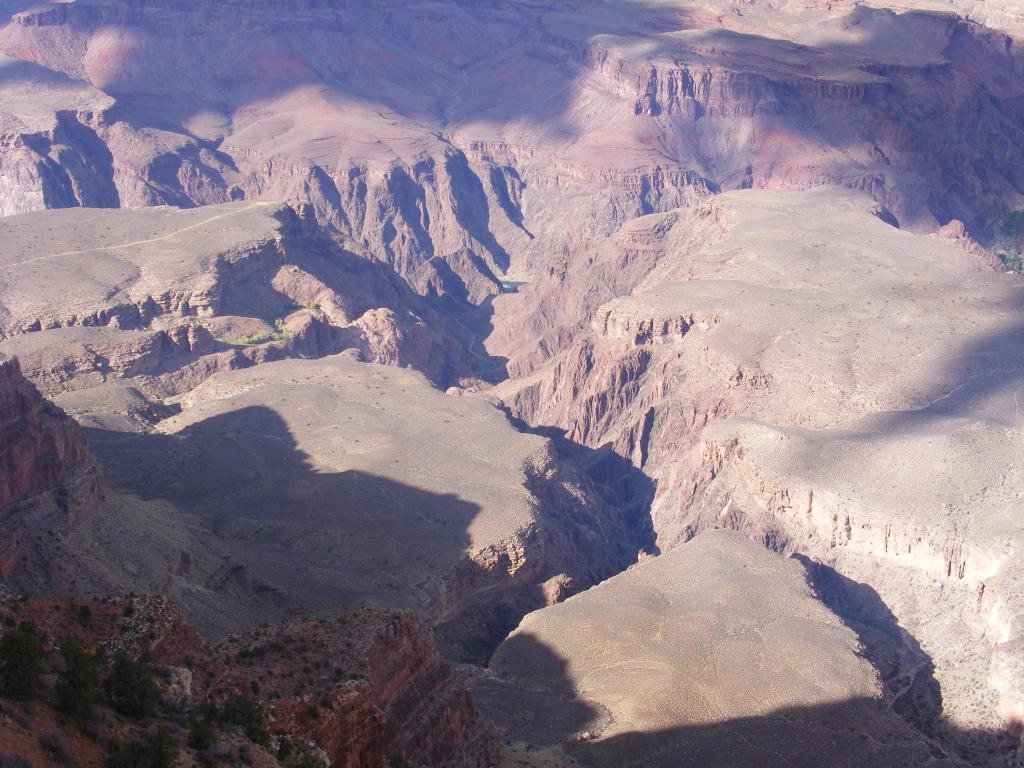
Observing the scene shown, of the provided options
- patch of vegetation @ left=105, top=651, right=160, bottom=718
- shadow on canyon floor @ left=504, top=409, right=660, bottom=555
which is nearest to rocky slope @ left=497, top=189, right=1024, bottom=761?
shadow on canyon floor @ left=504, top=409, right=660, bottom=555

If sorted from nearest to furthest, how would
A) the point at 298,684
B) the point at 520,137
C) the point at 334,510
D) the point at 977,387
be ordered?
the point at 298,684
the point at 334,510
the point at 977,387
the point at 520,137

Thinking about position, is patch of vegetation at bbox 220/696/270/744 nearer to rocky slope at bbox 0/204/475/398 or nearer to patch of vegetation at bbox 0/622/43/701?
patch of vegetation at bbox 0/622/43/701

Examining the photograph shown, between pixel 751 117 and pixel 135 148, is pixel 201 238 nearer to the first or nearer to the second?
pixel 135 148

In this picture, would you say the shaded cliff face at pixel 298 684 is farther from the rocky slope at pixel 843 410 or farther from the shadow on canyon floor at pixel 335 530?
the rocky slope at pixel 843 410

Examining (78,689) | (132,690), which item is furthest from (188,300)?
(78,689)

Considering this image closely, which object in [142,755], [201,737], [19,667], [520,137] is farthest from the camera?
[520,137]

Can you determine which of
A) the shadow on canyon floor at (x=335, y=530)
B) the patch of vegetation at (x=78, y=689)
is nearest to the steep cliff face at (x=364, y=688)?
the patch of vegetation at (x=78, y=689)

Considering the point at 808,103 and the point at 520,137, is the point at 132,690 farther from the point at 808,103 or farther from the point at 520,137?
the point at 808,103
